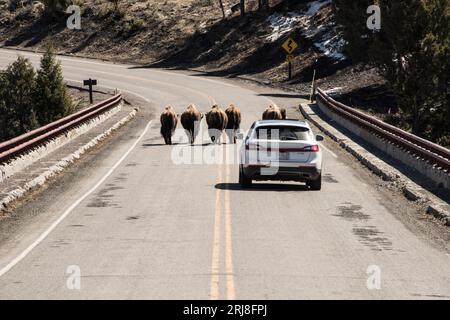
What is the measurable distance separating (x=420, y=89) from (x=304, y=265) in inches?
1089

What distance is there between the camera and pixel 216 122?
32.2 metres

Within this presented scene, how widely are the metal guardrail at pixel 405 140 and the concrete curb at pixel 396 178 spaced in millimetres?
751

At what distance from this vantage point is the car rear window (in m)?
21.1

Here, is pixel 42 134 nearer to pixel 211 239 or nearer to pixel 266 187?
pixel 266 187

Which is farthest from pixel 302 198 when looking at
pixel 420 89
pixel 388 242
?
pixel 420 89

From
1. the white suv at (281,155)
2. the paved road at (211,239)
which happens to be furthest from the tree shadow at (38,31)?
the white suv at (281,155)

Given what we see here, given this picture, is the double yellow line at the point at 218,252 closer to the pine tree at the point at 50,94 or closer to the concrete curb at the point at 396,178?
the concrete curb at the point at 396,178

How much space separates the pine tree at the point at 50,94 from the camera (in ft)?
176

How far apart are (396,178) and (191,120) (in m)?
10.4

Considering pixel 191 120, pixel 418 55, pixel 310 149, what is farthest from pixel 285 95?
pixel 310 149

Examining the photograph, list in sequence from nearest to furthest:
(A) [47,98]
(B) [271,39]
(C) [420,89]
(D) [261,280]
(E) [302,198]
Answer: (D) [261,280] → (E) [302,198] → (C) [420,89] → (A) [47,98] → (B) [271,39]

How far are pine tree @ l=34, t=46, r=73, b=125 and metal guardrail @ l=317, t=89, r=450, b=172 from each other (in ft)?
64.3

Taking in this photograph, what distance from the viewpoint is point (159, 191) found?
70.3ft
